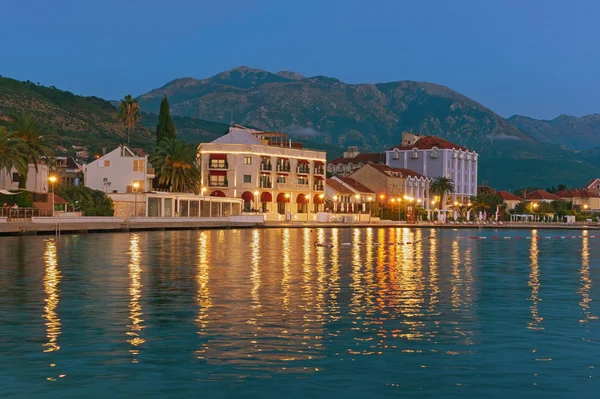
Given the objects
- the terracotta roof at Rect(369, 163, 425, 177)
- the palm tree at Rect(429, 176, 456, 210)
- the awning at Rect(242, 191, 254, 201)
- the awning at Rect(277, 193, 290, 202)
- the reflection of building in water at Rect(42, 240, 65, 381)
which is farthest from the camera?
the palm tree at Rect(429, 176, 456, 210)

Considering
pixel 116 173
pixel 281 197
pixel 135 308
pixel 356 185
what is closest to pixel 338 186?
pixel 356 185

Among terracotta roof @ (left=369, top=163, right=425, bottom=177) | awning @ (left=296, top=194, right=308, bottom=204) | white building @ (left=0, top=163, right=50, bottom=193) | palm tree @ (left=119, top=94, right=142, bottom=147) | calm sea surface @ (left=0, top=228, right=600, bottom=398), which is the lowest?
calm sea surface @ (left=0, top=228, right=600, bottom=398)

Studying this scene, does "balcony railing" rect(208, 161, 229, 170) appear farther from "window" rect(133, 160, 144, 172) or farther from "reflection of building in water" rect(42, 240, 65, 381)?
"reflection of building in water" rect(42, 240, 65, 381)

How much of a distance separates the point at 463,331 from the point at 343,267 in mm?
25485

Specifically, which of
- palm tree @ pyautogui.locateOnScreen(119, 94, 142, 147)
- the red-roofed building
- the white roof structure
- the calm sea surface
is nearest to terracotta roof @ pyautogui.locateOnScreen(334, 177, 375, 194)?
the red-roofed building

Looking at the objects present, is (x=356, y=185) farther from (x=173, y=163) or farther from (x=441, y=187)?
(x=173, y=163)

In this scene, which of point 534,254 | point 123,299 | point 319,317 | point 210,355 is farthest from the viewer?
point 534,254

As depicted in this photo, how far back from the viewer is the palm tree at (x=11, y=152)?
88.1 meters

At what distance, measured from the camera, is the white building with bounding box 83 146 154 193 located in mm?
123625

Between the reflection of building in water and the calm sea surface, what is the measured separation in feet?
0.27

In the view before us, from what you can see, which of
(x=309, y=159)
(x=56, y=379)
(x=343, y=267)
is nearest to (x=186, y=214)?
(x=309, y=159)

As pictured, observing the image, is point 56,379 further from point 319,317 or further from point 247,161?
point 247,161

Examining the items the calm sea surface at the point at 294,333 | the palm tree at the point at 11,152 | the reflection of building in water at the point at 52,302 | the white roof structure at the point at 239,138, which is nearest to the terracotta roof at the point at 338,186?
the white roof structure at the point at 239,138

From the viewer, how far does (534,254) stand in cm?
6900
